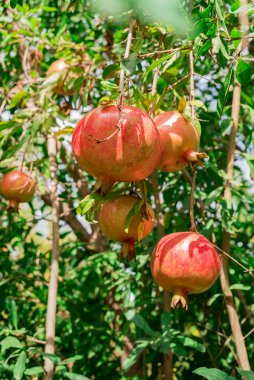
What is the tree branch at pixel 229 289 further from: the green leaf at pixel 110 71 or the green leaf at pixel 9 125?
the green leaf at pixel 9 125

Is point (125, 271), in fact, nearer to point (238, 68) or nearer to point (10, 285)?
point (10, 285)

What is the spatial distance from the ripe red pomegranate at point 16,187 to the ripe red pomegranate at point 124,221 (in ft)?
2.79

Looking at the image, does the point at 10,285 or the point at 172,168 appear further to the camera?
the point at 10,285

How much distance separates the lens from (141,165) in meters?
0.79

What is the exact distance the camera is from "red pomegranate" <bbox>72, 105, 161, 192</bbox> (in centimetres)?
76

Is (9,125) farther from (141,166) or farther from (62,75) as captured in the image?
(141,166)

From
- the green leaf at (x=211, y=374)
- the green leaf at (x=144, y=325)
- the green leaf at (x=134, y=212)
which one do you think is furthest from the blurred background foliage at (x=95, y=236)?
the green leaf at (x=134, y=212)

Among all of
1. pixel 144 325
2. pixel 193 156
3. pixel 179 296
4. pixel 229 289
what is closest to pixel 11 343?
pixel 144 325

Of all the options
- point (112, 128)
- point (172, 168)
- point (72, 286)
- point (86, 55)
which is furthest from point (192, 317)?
point (112, 128)

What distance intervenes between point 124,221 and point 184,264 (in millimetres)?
132

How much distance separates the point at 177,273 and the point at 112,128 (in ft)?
0.94

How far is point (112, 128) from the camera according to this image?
2.52 feet

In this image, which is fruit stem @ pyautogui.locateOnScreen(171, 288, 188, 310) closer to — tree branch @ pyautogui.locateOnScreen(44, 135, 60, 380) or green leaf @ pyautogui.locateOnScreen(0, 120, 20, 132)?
tree branch @ pyautogui.locateOnScreen(44, 135, 60, 380)

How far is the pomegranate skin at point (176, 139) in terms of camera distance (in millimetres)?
912
